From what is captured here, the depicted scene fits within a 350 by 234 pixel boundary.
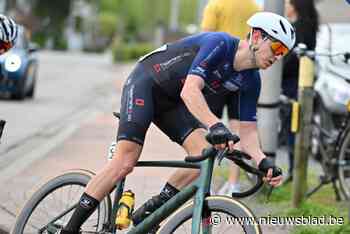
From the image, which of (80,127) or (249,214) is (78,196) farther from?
(80,127)

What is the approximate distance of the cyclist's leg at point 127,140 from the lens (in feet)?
17.0

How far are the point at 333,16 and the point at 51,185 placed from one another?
2284cm

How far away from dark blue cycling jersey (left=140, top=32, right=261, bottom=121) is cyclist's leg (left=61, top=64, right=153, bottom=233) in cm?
11

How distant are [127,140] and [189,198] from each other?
1.76 feet

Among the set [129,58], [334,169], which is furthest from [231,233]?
[129,58]

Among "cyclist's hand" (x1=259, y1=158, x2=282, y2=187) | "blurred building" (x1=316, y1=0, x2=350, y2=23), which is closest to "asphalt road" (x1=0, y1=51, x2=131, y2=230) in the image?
"cyclist's hand" (x1=259, y1=158, x2=282, y2=187)

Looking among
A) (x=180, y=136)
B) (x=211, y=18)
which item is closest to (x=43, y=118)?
(x=211, y=18)

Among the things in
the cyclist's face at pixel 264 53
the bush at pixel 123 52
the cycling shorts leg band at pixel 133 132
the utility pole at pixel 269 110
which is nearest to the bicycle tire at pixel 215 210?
the cycling shorts leg band at pixel 133 132

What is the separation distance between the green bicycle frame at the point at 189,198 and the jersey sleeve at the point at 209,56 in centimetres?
49

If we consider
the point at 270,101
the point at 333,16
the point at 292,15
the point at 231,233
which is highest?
the point at 333,16

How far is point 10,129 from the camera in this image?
13695mm

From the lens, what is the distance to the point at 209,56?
5.01 metres

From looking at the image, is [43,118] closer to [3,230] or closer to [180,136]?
[3,230]

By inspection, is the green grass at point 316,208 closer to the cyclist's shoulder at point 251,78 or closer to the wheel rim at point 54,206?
the cyclist's shoulder at point 251,78
